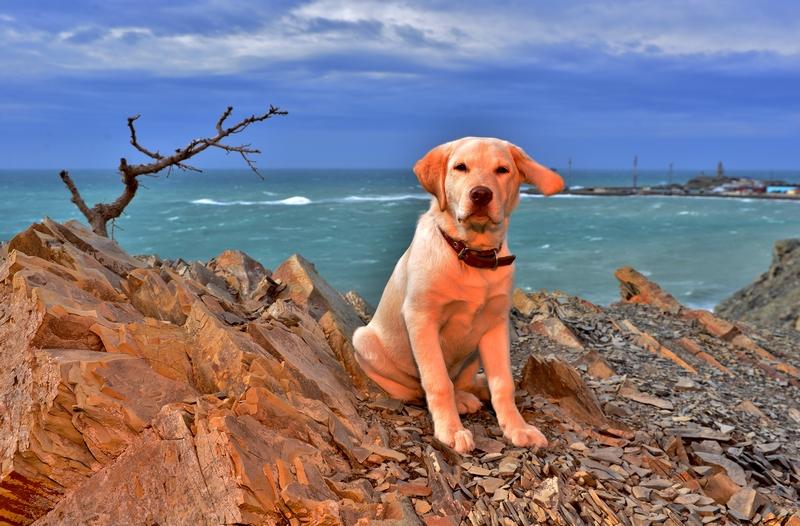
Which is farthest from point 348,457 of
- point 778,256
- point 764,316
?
point 778,256

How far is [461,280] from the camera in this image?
4.40 meters

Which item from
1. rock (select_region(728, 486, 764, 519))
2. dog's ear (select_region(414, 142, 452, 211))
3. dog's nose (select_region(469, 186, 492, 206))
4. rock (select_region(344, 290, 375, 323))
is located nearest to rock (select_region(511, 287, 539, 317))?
rock (select_region(344, 290, 375, 323))

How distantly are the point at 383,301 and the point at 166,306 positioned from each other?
1913 millimetres

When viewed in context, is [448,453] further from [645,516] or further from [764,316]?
[764,316]

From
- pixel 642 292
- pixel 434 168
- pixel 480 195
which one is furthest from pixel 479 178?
pixel 642 292

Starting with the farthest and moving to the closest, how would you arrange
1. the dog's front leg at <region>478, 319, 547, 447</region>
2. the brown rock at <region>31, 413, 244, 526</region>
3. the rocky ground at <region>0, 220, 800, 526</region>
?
the dog's front leg at <region>478, 319, 547, 447</region>
the rocky ground at <region>0, 220, 800, 526</region>
the brown rock at <region>31, 413, 244, 526</region>

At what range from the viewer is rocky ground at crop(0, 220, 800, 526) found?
Result: 353 centimetres

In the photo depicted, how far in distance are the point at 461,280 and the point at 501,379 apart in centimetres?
89

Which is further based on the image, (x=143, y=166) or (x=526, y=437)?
(x=143, y=166)

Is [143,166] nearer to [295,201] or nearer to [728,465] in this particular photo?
[728,465]

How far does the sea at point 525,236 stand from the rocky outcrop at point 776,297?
296 inches

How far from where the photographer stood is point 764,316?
19.5m

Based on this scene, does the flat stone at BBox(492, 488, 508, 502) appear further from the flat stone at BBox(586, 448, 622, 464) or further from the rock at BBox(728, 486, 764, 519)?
the rock at BBox(728, 486, 764, 519)


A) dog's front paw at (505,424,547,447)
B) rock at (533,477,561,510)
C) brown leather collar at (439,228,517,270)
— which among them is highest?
brown leather collar at (439,228,517,270)
